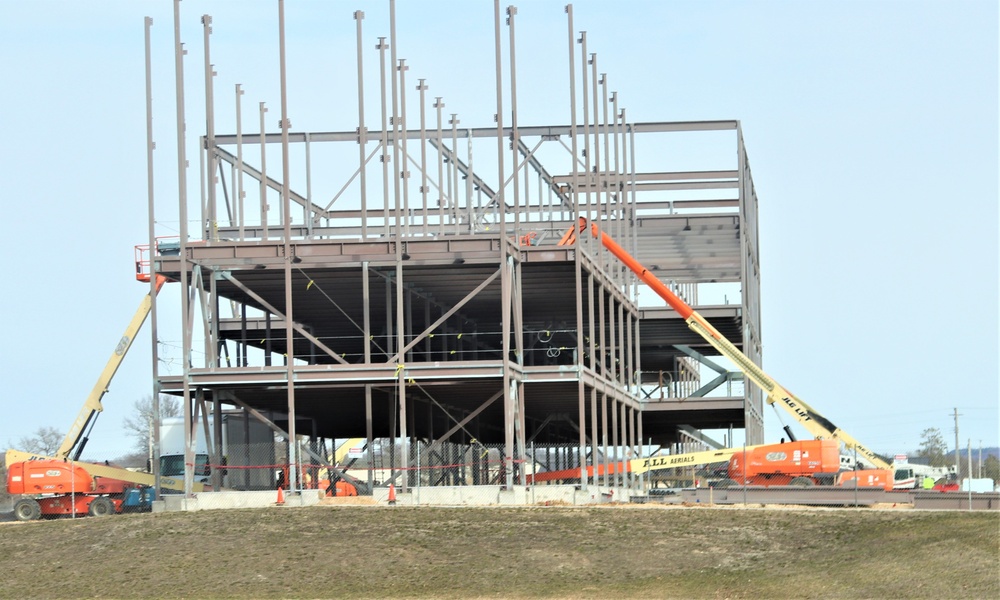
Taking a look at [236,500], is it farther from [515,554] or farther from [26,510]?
[515,554]

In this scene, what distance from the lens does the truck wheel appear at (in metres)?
45.7

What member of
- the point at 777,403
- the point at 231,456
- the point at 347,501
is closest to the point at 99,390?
the point at 231,456

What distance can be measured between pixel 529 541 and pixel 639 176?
37177mm

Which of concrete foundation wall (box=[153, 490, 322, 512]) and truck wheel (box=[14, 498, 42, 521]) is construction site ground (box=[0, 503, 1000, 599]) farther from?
truck wheel (box=[14, 498, 42, 521])

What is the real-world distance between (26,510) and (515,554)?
20099 millimetres

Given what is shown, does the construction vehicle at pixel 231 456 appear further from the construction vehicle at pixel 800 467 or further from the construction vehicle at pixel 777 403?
the construction vehicle at pixel 777 403

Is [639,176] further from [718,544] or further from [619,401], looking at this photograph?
[718,544]

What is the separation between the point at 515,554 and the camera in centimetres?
3228

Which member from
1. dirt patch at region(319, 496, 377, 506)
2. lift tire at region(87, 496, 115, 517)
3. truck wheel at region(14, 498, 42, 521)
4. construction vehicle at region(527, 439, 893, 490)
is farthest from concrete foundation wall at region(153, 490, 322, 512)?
construction vehicle at region(527, 439, 893, 490)

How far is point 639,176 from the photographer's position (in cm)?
6856

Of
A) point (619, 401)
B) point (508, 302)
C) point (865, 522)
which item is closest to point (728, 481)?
point (619, 401)

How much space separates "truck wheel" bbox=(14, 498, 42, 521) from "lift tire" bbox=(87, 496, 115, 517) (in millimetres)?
1599

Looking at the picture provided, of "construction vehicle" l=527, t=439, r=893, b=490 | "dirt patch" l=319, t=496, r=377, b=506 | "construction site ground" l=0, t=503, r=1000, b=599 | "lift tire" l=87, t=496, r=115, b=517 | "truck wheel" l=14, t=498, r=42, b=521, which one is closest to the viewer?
"construction site ground" l=0, t=503, r=1000, b=599

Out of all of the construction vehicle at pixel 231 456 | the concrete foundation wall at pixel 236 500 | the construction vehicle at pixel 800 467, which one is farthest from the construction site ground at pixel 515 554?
the construction vehicle at pixel 800 467
